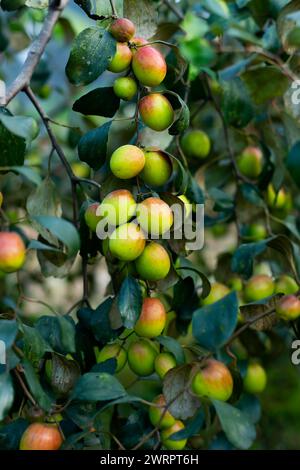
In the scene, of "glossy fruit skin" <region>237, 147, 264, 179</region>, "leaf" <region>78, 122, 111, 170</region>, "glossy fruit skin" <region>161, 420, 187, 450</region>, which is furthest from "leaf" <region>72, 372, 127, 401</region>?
"glossy fruit skin" <region>237, 147, 264, 179</region>

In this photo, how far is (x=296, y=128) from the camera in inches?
49.9

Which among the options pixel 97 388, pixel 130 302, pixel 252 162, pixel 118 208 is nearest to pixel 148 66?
pixel 118 208

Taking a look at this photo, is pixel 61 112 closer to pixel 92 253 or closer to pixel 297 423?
pixel 92 253

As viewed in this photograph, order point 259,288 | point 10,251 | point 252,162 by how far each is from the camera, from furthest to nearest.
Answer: point 252,162 → point 259,288 → point 10,251

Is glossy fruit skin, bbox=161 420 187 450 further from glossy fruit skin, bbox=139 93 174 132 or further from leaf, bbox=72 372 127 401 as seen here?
glossy fruit skin, bbox=139 93 174 132

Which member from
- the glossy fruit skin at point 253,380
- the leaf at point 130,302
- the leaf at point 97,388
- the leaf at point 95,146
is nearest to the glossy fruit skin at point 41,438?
the leaf at point 97,388

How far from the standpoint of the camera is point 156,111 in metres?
0.88

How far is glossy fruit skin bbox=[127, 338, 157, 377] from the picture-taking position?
94 cm

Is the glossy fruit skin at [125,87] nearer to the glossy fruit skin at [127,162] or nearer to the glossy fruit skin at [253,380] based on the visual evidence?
the glossy fruit skin at [127,162]

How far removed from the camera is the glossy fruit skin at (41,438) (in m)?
0.77

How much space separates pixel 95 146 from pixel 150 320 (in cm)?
24

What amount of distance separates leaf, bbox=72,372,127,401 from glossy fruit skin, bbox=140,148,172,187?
0.79 feet

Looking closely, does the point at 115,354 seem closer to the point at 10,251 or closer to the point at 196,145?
the point at 10,251

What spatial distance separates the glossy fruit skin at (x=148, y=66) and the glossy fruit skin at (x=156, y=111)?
0.06ft
